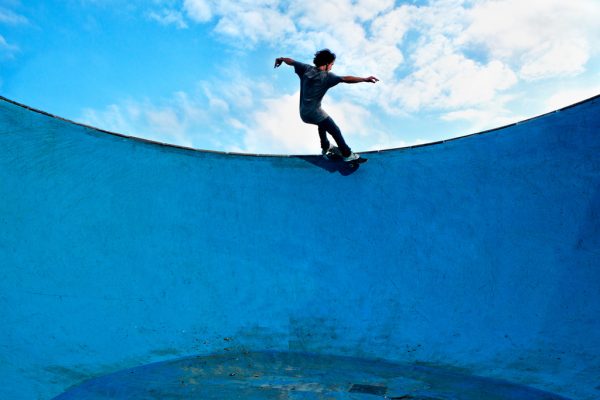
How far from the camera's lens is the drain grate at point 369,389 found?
384 centimetres

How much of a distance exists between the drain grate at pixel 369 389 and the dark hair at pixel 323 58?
3.62 metres

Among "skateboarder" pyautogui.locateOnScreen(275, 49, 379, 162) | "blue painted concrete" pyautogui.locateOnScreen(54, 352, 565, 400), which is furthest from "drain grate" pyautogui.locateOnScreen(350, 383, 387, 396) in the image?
"skateboarder" pyautogui.locateOnScreen(275, 49, 379, 162)

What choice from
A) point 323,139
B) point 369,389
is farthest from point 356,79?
point 369,389

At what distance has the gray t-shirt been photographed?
479 centimetres

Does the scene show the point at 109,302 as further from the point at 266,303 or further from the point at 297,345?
the point at 297,345

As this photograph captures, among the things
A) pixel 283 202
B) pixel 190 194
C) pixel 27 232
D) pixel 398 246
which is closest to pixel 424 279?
pixel 398 246

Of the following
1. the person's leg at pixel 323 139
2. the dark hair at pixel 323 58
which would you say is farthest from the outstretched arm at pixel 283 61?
the person's leg at pixel 323 139

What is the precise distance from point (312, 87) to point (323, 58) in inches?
15.3

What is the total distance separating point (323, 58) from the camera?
4.87 metres

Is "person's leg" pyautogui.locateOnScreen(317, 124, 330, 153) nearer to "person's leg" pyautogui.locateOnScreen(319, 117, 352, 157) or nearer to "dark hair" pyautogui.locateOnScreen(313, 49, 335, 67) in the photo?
"person's leg" pyautogui.locateOnScreen(319, 117, 352, 157)

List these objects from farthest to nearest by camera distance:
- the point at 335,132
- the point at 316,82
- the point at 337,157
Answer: the point at 337,157
the point at 335,132
the point at 316,82

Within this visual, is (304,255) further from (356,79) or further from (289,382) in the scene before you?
(356,79)

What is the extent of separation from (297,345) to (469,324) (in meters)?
1.96

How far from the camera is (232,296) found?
4.99 meters
